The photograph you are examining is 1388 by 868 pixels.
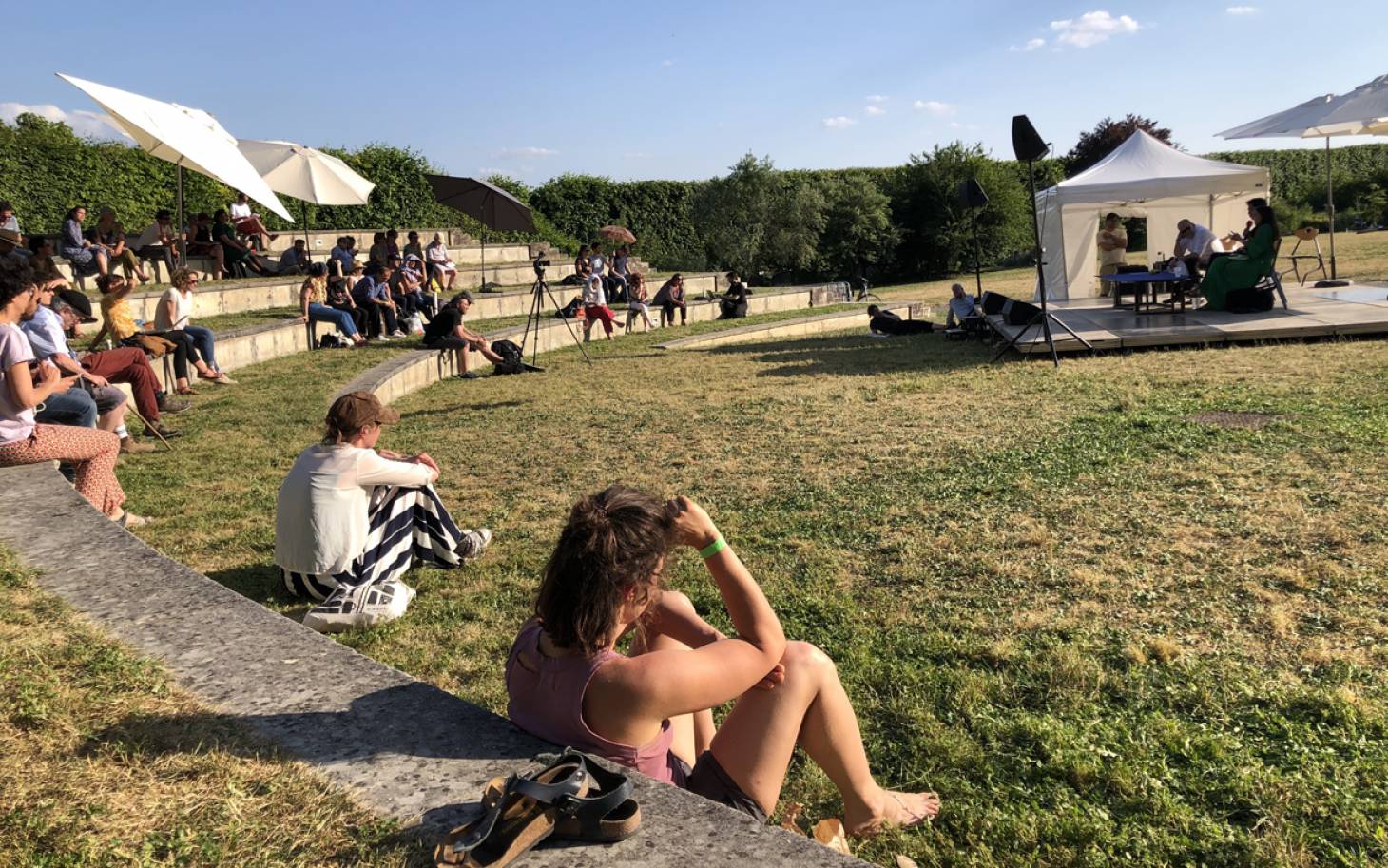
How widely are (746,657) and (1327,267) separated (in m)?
22.5

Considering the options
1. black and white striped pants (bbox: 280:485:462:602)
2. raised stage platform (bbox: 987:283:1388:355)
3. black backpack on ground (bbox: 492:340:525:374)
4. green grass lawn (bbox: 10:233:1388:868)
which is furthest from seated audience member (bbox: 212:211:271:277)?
black and white striped pants (bbox: 280:485:462:602)

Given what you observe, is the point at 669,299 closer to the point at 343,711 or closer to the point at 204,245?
the point at 204,245

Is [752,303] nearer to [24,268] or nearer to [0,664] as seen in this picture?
[24,268]

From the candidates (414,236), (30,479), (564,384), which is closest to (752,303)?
(414,236)

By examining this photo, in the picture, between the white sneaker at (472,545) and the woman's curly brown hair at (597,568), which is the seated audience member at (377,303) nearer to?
the white sneaker at (472,545)

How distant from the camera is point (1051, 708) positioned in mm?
3160

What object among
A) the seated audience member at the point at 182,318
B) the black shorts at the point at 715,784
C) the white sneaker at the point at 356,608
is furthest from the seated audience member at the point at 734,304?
the black shorts at the point at 715,784

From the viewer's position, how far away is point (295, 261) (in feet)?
58.6

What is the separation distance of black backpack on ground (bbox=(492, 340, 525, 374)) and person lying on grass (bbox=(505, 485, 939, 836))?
10399mm

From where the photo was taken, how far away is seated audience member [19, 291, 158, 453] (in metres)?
6.12

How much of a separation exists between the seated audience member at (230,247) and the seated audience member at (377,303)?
3862 mm

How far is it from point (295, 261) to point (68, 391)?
12421 mm

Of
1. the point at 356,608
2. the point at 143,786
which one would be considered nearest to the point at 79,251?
the point at 356,608

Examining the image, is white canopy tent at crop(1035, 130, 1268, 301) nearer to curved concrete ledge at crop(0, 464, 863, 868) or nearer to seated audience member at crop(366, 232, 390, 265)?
seated audience member at crop(366, 232, 390, 265)
